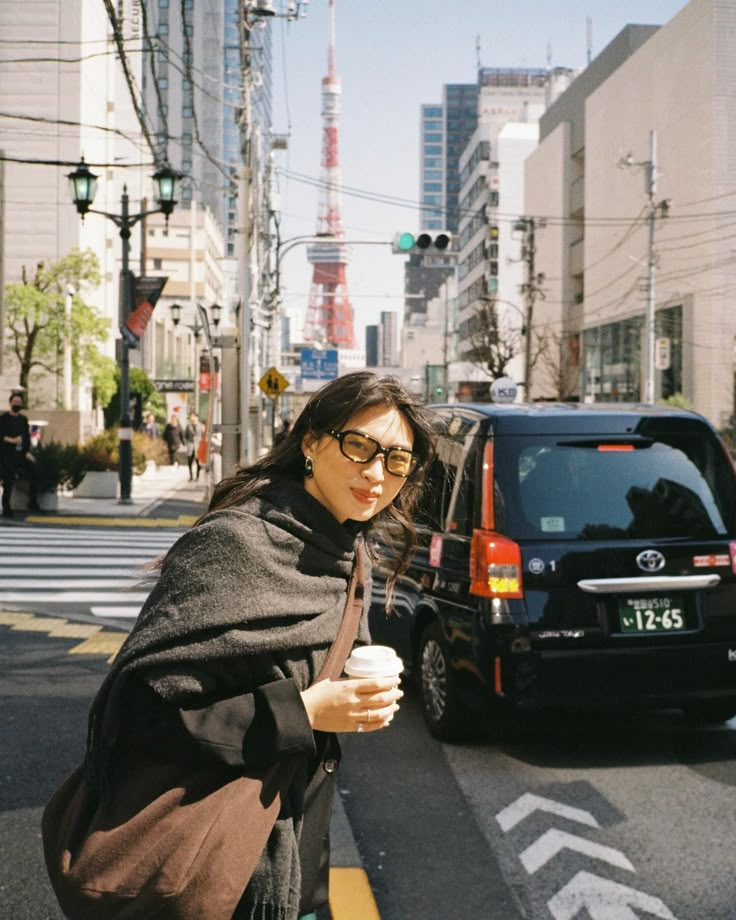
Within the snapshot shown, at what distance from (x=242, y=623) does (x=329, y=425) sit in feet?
1.54

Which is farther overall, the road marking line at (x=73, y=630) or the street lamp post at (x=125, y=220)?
the street lamp post at (x=125, y=220)

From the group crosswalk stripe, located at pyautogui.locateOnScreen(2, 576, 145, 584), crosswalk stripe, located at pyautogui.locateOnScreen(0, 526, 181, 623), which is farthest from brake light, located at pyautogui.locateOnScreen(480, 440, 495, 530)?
crosswalk stripe, located at pyautogui.locateOnScreen(2, 576, 145, 584)

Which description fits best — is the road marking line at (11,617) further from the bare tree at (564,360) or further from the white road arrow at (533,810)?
the bare tree at (564,360)

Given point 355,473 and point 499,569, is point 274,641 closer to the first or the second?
point 355,473

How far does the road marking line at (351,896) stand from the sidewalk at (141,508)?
15.1m

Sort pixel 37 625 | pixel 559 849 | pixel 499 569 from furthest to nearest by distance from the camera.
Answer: pixel 37 625 → pixel 499 569 → pixel 559 849

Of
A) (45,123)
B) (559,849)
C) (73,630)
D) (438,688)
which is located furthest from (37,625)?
(45,123)

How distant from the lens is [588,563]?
5.47m

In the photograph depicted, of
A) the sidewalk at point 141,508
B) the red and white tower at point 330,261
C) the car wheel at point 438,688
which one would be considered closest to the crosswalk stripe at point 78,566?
the sidewalk at point 141,508

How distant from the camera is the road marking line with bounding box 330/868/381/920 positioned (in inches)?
153

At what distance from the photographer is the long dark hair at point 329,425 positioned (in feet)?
7.27

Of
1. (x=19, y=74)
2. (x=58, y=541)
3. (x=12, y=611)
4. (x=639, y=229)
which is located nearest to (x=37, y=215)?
(x=19, y=74)

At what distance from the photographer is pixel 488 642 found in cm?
544

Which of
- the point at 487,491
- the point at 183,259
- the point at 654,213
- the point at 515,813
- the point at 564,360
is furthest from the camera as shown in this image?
the point at 183,259
